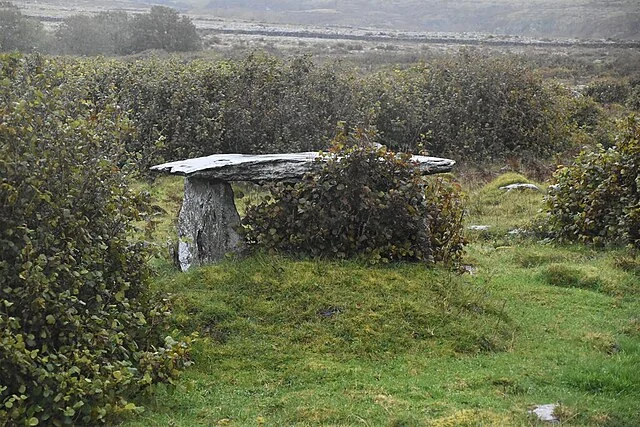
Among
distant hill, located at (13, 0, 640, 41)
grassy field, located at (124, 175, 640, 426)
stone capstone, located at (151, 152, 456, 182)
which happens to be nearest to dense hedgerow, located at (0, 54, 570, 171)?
stone capstone, located at (151, 152, 456, 182)

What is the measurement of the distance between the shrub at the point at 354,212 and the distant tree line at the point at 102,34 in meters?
32.1

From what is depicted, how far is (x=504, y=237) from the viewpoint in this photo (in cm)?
1513

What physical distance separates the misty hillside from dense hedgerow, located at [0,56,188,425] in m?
53.6

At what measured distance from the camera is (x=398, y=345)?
29.9ft

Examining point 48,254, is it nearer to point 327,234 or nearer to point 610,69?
point 327,234

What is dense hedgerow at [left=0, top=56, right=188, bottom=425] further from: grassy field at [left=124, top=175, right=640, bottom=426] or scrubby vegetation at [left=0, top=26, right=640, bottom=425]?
grassy field at [left=124, top=175, right=640, bottom=426]

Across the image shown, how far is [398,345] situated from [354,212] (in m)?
2.45

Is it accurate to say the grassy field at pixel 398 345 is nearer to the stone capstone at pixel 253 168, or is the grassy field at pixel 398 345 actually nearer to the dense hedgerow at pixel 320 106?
the stone capstone at pixel 253 168

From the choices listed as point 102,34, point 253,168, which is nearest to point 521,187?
point 253,168

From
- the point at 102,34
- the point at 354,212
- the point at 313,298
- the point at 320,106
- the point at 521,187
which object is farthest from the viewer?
the point at 102,34

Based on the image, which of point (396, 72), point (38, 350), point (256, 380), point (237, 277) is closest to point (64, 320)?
point (38, 350)

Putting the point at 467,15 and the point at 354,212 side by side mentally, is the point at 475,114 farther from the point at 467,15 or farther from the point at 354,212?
the point at 467,15

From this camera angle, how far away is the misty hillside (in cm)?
6825

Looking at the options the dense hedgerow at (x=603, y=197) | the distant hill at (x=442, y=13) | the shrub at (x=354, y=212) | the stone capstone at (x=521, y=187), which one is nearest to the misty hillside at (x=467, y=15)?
the distant hill at (x=442, y=13)
